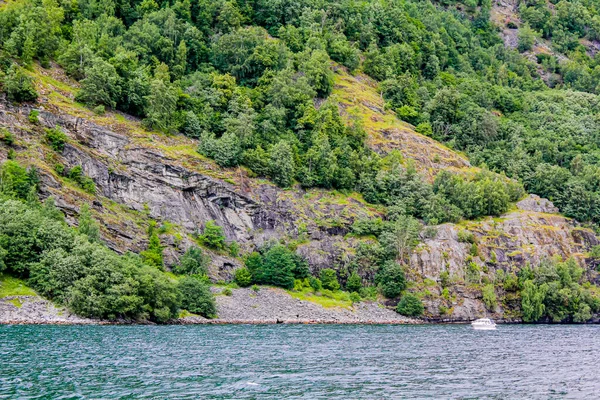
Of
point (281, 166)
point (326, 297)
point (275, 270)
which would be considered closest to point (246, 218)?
point (281, 166)

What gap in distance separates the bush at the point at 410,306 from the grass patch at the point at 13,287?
78.4m

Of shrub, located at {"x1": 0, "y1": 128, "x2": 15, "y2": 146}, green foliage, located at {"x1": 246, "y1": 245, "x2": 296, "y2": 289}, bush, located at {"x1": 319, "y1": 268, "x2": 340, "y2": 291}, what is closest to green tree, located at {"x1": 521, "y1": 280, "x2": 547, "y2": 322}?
bush, located at {"x1": 319, "y1": 268, "x2": 340, "y2": 291}

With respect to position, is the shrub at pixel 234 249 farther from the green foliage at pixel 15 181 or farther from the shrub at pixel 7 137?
the shrub at pixel 7 137

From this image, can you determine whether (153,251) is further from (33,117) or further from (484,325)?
(484,325)

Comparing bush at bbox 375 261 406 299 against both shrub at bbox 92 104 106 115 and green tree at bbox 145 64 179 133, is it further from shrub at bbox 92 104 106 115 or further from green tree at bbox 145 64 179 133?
shrub at bbox 92 104 106 115

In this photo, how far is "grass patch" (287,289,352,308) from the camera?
473 feet

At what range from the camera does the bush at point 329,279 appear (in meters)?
153

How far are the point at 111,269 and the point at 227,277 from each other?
38899mm

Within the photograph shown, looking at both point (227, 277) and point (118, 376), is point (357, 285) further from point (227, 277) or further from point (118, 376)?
point (118, 376)

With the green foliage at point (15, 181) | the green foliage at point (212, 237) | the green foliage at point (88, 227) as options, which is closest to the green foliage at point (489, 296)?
the green foliage at point (212, 237)

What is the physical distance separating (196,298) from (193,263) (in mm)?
14265

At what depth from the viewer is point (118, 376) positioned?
5372 centimetres

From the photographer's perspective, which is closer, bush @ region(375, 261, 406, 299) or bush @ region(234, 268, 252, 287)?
bush @ region(234, 268, 252, 287)

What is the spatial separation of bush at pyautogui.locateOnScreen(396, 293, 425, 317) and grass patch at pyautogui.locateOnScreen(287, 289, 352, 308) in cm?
1193
